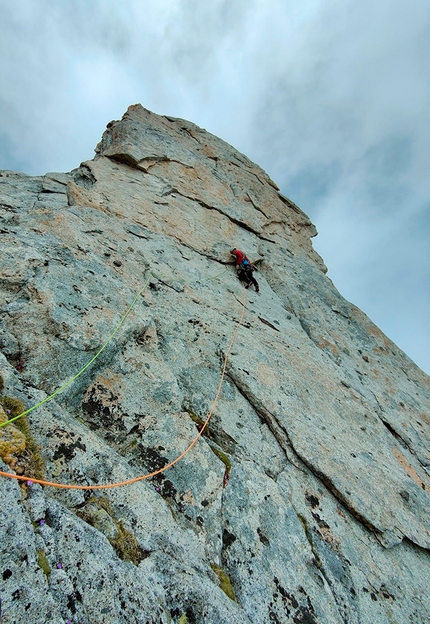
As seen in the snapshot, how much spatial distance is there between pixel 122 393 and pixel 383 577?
423cm

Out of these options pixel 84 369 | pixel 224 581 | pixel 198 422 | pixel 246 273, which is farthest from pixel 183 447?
pixel 246 273

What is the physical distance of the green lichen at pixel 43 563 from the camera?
210cm

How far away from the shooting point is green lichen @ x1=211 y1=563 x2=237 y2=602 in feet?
10.1

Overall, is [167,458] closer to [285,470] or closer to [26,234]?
[285,470]

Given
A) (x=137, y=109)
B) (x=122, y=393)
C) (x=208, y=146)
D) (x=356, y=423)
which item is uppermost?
(x=208, y=146)

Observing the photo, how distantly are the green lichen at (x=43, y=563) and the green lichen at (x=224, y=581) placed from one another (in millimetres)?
1737

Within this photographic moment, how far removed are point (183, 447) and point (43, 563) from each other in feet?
6.92

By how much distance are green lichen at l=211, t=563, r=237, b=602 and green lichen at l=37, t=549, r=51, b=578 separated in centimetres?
174

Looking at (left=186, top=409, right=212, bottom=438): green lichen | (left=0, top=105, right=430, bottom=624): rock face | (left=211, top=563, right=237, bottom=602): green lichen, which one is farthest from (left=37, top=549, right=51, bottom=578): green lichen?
(left=186, top=409, right=212, bottom=438): green lichen

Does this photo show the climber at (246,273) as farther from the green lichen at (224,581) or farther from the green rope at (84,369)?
the green lichen at (224,581)

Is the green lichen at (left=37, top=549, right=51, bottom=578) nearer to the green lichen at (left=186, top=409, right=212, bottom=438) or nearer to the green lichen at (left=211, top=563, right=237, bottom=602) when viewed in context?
the green lichen at (left=211, top=563, right=237, bottom=602)

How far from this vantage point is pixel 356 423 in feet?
21.8

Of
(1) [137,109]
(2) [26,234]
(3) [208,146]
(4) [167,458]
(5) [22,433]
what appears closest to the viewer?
(5) [22,433]

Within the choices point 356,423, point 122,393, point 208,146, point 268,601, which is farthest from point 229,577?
point 208,146
